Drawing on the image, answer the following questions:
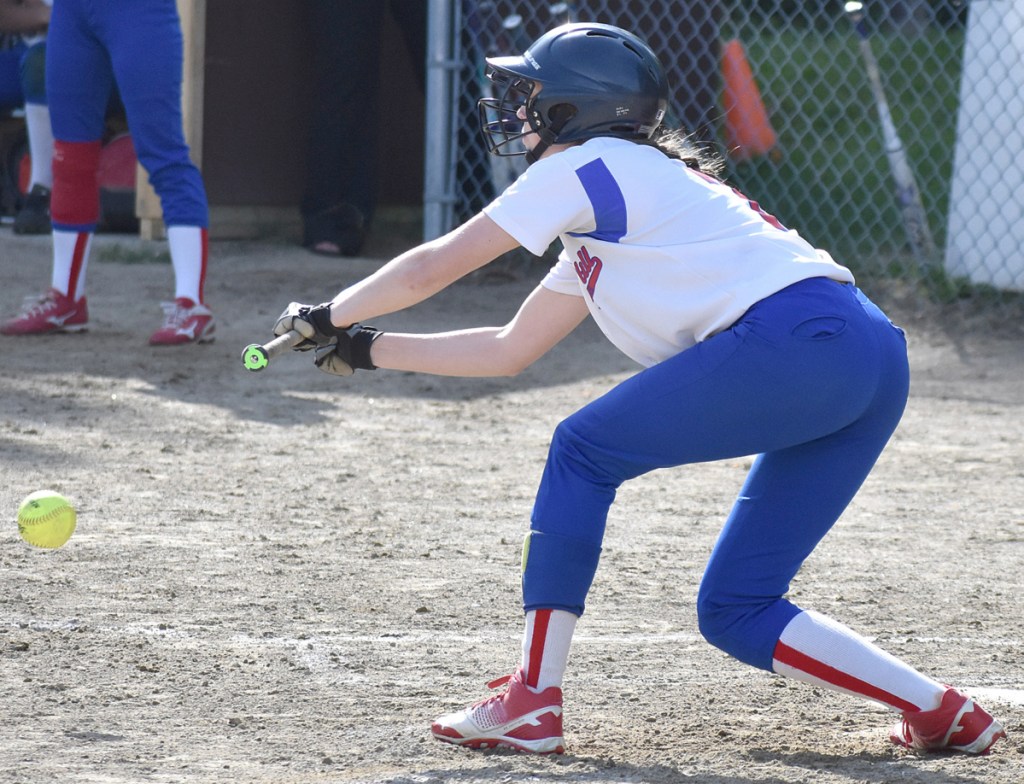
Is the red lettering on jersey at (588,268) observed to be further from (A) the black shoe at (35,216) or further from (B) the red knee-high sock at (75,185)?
(A) the black shoe at (35,216)

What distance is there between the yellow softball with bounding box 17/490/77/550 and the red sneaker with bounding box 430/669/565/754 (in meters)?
1.28

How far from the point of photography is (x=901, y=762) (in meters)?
2.68

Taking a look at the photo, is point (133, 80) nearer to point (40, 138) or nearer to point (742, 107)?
point (40, 138)

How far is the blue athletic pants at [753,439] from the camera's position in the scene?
2.55 meters

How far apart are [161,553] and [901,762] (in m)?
2.03

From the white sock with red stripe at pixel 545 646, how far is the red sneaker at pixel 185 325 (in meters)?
4.05

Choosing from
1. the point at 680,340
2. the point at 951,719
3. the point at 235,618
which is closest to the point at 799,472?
the point at 680,340

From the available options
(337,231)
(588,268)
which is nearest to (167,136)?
(337,231)

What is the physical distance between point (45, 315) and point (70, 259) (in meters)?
0.30

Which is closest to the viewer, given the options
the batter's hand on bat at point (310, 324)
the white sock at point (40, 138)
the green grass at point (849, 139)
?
the batter's hand on bat at point (310, 324)

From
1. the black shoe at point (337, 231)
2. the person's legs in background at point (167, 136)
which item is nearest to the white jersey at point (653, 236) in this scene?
the person's legs in background at point (167, 136)

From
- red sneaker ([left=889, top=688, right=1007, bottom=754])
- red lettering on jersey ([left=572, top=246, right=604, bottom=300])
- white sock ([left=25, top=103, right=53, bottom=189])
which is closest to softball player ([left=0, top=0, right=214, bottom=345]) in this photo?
white sock ([left=25, top=103, right=53, bottom=189])

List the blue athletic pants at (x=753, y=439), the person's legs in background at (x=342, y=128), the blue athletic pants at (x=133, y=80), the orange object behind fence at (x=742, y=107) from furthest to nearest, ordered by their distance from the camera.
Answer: the orange object behind fence at (x=742, y=107) < the person's legs in background at (x=342, y=128) < the blue athletic pants at (x=133, y=80) < the blue athletic pants at (x=753, y=439)

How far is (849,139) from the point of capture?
36.7ft
